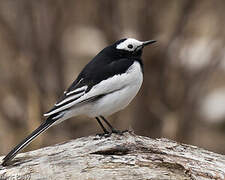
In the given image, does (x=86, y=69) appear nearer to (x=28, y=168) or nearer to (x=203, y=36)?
(x=28, y=168)

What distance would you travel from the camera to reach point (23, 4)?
7.83 meters

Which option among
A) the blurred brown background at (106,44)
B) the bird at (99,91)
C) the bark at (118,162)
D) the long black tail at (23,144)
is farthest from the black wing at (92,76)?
the blurred brown background at (106,44)

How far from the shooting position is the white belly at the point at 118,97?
5.21m

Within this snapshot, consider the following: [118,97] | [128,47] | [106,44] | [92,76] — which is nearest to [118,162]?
[118,97]

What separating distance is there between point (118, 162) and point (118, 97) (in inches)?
28.0

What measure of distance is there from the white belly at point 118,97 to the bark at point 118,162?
0.88 ft

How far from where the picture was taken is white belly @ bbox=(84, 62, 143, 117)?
205 inches

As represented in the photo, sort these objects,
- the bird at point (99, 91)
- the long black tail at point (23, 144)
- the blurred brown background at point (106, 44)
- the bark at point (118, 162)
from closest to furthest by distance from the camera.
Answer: the bark at point (118, 162) < the long black tail at point (23, 144) < the bird at point (99, 91) < the blurred brown background at point (106, 44)

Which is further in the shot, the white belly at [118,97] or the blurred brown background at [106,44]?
the blurred brown background at [106,44]

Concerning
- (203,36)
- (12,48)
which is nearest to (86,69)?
(12,48)

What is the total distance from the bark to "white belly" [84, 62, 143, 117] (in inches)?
10.6

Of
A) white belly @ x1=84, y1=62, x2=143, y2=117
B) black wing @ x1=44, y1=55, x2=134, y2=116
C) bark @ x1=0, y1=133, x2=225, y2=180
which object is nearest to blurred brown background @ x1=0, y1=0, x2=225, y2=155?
black wing @ x1=44, y1=55, x2=134, y2=116

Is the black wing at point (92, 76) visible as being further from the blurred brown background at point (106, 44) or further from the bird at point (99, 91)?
the blurred brown background at point (106, 44)

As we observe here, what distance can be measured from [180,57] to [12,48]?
2.24 m
